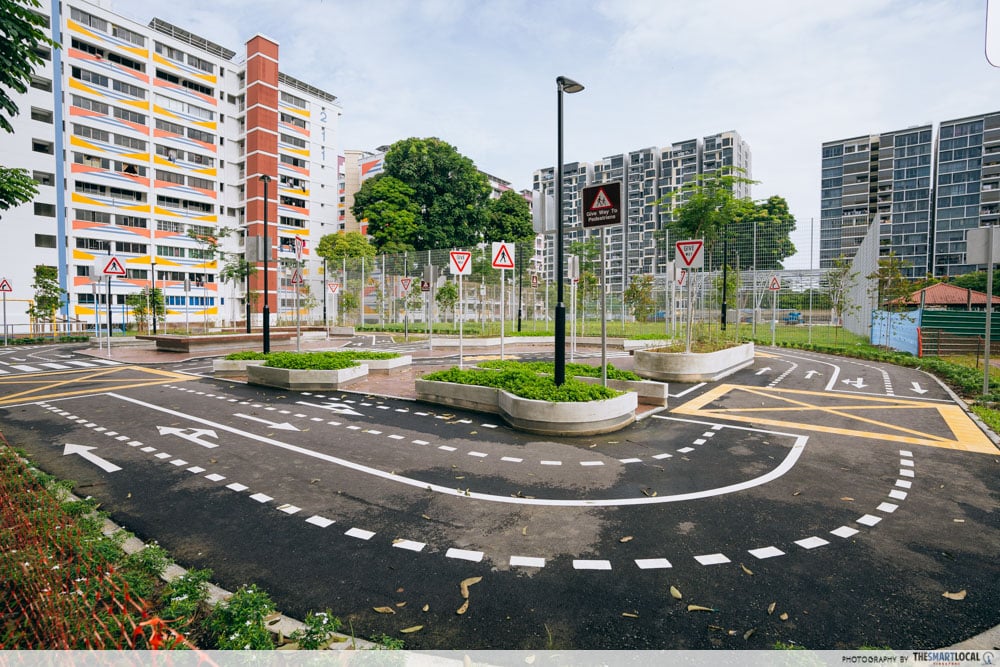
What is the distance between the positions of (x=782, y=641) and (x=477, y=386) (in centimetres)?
768

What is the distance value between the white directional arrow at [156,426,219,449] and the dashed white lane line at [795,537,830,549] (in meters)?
7.80

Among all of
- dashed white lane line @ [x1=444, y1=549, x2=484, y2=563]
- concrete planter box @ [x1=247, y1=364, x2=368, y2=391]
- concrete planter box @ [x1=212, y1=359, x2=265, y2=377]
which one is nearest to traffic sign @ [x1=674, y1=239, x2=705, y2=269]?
concrete planter box @ [x1=247, y1=364, x2=368, y2=391]

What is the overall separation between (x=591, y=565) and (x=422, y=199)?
172 feet

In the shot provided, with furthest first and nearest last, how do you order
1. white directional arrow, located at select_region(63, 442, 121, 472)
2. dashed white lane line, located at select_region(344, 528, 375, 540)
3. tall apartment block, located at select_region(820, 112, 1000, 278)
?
1. tall apartment block, located at select_region(820, 112, 1000, 278)
2. white directional arrow, located at select_region(63, 442, 121, 472)
3. dashed white lane line, located at select_region(344, 528, 375, 540)

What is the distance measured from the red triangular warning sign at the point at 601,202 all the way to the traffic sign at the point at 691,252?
545 centimetres

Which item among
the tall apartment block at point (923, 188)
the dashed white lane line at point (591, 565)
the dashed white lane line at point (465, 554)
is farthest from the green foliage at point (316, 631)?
the tall apartment block at point (923, 188)

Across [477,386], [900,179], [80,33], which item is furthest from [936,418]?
[900,179]

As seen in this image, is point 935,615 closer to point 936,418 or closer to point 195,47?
point 936,418

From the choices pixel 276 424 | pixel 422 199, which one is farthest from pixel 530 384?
pixel 422 199

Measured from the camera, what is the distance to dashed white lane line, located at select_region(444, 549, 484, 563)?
4245 millimetres

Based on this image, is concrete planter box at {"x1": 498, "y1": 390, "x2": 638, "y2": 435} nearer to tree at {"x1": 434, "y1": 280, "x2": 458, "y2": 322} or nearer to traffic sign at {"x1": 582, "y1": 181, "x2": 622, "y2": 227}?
traffic sign at {"x1": 582, "y1": 181, "x2": 622, "y2": 227}

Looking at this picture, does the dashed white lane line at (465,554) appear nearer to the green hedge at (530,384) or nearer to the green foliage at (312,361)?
the green hedge at (530,384)

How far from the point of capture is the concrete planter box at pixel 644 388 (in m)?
10.9

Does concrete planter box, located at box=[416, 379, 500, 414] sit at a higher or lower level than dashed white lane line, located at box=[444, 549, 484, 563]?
higher
